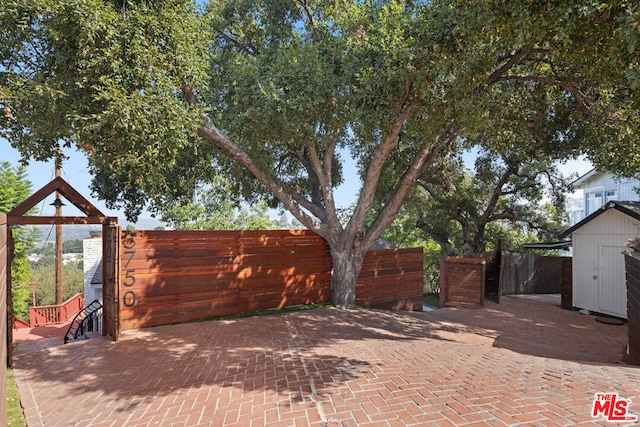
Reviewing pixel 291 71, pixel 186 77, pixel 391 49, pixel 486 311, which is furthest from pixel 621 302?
pixel 186 77

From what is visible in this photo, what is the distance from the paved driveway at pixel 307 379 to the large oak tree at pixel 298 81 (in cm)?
375

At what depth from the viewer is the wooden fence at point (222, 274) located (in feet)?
24.3

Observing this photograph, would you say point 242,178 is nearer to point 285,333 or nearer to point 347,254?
point 347,254

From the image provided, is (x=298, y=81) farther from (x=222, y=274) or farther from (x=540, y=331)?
(x=540, y=331)

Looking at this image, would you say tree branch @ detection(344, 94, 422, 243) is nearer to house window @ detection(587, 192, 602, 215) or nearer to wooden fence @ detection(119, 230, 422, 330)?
wooden fence @ detection(119, 230, 422, 330)

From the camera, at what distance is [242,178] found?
35.3 ft

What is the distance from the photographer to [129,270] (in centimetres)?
725

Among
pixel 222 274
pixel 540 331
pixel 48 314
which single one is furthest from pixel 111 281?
pixel 540 331

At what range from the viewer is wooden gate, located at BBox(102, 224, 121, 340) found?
22.0 ft

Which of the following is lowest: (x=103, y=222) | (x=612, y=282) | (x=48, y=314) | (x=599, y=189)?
(x=48, y=314)

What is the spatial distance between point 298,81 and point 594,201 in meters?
28.3

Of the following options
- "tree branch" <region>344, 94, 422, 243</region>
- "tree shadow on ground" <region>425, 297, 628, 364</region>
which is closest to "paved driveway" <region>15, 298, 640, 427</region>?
"tree shadow on ground" <region>425, 297, 628, 364</region>

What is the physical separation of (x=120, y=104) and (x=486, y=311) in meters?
12.4

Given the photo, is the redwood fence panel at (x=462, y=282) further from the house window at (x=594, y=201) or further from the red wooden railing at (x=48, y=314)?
the house window at (x=594, y=201)
